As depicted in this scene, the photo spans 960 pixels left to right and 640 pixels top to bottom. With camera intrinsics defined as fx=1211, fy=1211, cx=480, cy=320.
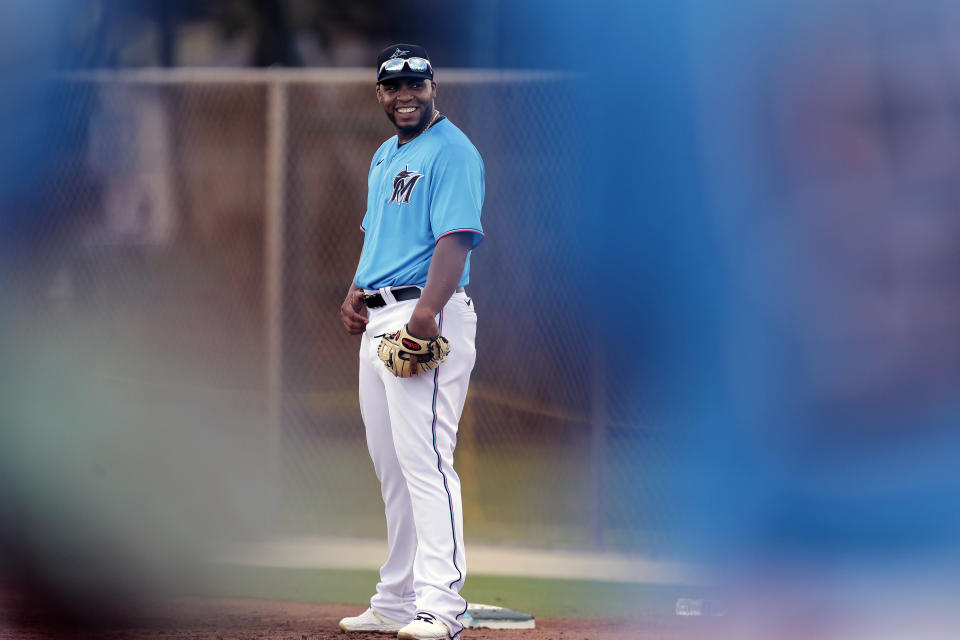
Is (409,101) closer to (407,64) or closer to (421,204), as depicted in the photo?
(407,64)

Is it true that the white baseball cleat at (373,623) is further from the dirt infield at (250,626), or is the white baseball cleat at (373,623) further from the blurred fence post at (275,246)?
the blurred fence post at (275,246)

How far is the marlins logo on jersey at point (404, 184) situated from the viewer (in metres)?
3.30

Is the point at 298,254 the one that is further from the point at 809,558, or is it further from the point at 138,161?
the point at 809,558

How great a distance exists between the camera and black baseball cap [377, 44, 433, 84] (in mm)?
3336

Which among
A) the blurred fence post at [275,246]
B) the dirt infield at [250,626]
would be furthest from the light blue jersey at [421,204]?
the blurred fence post at [275,246]

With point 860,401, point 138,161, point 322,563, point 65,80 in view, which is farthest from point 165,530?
point 860,401

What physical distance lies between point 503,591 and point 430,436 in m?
1.57

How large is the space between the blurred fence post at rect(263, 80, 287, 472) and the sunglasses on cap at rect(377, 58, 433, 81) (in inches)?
97.7

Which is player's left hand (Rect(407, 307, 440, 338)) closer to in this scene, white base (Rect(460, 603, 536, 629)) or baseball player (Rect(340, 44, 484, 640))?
baseball player (Rect(340, 44, 484, 640))

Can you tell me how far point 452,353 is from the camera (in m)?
3.32

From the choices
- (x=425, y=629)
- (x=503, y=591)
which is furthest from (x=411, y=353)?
(x=503, y=591)

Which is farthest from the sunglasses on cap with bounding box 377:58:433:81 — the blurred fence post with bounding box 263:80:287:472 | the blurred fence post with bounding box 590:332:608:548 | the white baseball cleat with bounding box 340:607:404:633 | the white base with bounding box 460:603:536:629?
the blurred fence post with bounding box 263:80:287:472

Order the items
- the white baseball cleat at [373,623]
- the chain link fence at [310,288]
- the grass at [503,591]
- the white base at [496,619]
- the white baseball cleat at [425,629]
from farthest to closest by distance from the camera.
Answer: the chain link fence at [310,288] < the grass at [503,591] < the white base at [496,619] < the white baseball cleat at [373,623] < the white baseball cleat at [425,629]

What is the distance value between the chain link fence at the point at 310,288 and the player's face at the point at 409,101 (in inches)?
84.5
